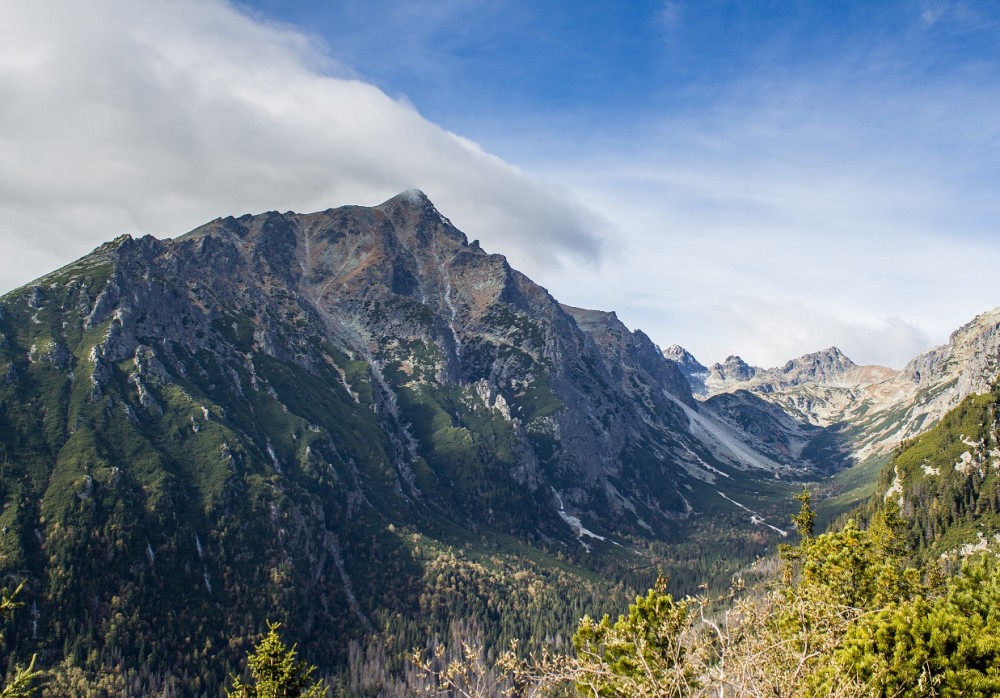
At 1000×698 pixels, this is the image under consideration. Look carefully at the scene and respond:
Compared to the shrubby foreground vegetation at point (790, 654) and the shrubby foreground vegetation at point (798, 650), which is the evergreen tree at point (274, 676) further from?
the shrubby foreground vegetation at point (790, 654)

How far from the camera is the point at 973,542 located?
16350 cm

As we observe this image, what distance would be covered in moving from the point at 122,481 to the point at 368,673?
98239mm

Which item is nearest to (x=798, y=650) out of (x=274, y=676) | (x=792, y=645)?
(x=792, y=645)

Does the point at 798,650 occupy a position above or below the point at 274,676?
above

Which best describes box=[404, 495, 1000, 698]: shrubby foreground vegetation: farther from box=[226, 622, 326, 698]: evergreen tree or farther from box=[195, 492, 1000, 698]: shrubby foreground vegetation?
box=[226, 622, 326, 698]: evergreen tree

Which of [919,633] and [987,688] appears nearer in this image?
[987,688]

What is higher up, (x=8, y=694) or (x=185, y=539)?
(x=8, y=694)

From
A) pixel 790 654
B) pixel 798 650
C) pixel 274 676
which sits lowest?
pixel 274 676

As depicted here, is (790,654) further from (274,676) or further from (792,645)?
(274,676)

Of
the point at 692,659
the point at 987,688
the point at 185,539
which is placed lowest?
the point at 185,539

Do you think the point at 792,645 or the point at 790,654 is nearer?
the point at 790,654

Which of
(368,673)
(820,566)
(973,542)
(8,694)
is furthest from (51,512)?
(973,542)

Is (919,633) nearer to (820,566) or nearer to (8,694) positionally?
(820,566)

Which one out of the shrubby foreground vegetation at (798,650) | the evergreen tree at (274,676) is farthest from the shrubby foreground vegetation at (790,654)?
the evergreen tree at (274,676)
